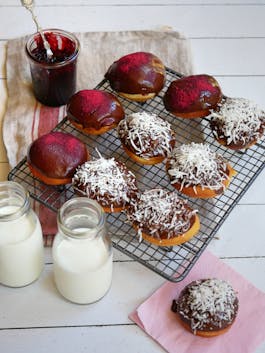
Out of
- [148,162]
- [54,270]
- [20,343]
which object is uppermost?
[148,162]

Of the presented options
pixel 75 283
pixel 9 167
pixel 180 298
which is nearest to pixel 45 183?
pixel 9 167

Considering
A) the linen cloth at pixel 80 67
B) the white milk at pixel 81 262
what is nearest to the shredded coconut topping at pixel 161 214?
the white milk at pixel 81 262

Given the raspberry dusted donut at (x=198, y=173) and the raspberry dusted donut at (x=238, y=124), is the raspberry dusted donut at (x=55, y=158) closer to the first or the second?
the raspberry dusted donut at (x=198, y=173)

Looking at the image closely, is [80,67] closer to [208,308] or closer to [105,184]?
[105,184]

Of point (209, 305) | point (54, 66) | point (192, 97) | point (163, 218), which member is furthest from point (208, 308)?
point (54, 66)

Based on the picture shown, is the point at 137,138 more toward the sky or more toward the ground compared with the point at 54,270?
more toward the sky

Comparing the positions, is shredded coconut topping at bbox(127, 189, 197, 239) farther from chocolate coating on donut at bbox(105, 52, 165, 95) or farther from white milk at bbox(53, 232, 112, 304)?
chocolate coating on donut at bbox(105, 52, 165, 95)

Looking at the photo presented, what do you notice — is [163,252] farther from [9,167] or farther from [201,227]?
[9,167]
